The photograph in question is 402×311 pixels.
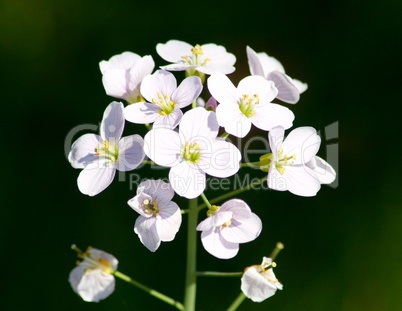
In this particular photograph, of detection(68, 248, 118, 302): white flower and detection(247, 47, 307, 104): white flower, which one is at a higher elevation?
detection(247, 47, 307, 104): white flower

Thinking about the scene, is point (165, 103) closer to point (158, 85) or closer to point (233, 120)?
point (158, 85)

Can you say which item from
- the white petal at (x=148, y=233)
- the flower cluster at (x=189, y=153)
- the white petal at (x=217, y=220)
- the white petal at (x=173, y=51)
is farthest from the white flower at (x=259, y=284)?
the white petal at (x=173, y=51)

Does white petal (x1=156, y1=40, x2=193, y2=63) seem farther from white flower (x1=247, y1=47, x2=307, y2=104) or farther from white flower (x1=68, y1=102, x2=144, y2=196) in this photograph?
white flower (x1=68, y1=102, x2=144, y2=196)

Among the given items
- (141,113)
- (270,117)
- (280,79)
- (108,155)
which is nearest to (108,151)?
(108,155)

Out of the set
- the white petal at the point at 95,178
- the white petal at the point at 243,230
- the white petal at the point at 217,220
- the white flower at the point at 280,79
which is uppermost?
the white flower at the point at 280,79

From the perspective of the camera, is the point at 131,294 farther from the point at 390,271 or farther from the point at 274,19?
the point at 274,19

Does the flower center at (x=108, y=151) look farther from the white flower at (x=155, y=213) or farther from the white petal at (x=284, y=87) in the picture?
the white petal at (x=284, y=87)

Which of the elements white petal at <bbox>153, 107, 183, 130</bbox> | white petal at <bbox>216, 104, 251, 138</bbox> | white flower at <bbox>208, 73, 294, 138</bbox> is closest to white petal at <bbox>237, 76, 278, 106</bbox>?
white flower at <bbox>208, 73, 294, 138</bbox>

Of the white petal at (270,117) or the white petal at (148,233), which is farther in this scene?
the white petal at (270,117)
